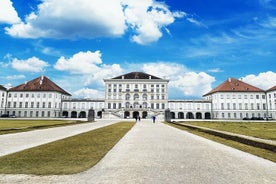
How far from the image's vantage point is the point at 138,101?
82.1 m

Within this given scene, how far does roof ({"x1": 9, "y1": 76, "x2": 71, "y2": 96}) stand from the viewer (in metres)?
78.6

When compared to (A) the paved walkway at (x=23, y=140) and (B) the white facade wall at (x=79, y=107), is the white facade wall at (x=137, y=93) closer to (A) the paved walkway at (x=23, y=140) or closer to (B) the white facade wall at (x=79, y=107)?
(B) the white facade wall at (x=79, y=107)

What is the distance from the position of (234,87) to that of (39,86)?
215ft

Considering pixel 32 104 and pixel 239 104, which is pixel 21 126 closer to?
pixel 32 104

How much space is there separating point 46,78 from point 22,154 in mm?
81749

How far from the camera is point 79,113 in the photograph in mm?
83000

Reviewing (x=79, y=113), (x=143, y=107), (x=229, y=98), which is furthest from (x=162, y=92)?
(x=79, y=113)

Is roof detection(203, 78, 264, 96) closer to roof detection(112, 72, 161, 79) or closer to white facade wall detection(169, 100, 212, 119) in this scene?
white facade wall detection(169, 100, 212, 119)

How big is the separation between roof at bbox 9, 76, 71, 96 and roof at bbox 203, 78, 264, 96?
182 ft

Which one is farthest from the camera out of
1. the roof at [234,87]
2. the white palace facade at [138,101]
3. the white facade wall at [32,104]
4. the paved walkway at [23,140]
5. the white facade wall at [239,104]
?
the roof at [234,87]

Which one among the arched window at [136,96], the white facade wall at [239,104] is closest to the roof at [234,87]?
the white facade wall at [239,104]

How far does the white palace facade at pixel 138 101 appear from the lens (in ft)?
252

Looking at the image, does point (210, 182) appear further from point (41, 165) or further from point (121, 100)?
point (121, 100)

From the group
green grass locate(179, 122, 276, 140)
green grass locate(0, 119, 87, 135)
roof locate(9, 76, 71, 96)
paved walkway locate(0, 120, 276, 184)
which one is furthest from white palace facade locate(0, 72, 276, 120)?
paved walkway locate(0, 120, 276, 184)
